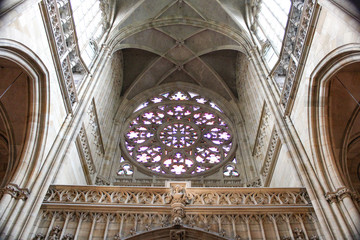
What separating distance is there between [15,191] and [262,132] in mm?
7958

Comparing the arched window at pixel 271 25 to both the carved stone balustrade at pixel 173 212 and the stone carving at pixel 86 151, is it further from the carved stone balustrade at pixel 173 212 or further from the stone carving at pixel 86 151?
the stone carving at pixel 86 151

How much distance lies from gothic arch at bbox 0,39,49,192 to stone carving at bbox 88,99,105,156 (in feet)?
10.1

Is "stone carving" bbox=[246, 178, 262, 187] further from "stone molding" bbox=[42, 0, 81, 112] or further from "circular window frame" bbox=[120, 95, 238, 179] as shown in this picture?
"stone molding" bbox=[42, 0, 81, 112]

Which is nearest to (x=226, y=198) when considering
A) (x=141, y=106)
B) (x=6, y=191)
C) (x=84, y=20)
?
(x=6, y=191)

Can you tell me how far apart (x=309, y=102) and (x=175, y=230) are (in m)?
4.18

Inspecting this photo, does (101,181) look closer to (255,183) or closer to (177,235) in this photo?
(255,183)

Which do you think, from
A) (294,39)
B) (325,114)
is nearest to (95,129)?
(294,39)

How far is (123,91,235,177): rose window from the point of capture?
1335cm

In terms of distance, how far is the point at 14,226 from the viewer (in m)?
6.11

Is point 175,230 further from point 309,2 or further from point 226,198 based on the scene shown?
point 309,2

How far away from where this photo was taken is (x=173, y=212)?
7.34 metres

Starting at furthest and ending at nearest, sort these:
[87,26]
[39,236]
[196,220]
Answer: [87,26] → [196,220] → [39,236]

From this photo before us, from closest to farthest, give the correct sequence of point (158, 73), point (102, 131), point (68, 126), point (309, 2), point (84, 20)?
point (309, 2), point (68, 126), point (84, 20), point (102, 131), point (158, 73)

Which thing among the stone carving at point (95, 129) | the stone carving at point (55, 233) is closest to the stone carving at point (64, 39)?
the stone carving at point (95, 129)
